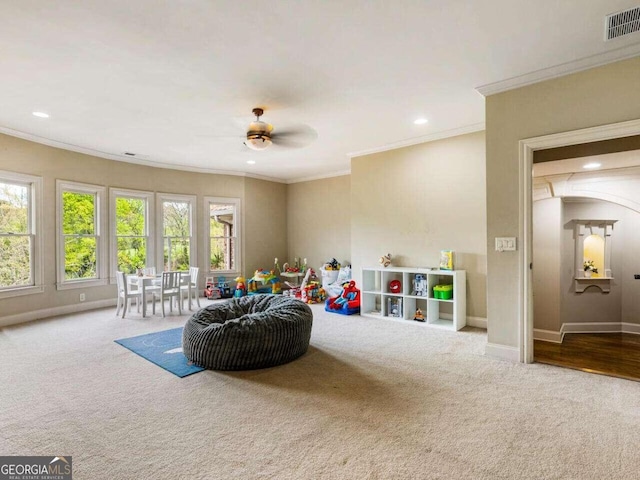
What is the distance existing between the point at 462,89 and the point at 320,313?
3919 millimetres

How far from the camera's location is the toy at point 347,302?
5.71 metres

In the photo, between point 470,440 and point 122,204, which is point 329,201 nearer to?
point 122,204

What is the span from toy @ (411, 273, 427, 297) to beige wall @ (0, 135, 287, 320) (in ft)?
14.0

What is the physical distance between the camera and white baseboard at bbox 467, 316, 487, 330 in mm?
4736

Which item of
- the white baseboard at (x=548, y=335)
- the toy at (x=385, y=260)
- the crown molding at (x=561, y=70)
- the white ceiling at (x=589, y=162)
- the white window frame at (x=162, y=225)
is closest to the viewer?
the crown molding at (x=561, y=70)

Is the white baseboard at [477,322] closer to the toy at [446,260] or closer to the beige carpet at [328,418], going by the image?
the toy at [446,260]

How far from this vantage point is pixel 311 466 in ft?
6.10

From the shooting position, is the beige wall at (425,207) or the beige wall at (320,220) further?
the beige wall at (320,220)

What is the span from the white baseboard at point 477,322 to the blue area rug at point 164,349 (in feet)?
12.0

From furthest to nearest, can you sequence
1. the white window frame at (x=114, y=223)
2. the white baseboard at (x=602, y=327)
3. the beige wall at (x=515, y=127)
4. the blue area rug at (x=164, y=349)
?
the white window frame at (x=114, y=223) → the white baseboard at (x=602, y=327) → the blue area rug at (x=164, y=349) → the beige wall at (x=515, y=127)

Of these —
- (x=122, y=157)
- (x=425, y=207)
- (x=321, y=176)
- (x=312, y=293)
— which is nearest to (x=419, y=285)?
(x=425, y=207)

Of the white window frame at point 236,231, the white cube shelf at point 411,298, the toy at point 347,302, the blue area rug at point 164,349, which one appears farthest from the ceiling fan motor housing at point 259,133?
the white window frame at point 236,231

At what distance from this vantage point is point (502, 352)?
3475mm

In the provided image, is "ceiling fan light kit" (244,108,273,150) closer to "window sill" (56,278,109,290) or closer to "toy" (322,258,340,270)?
"toy" (322,258,340,270)
